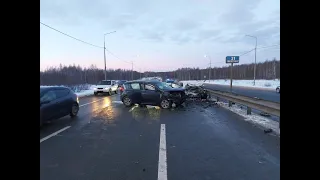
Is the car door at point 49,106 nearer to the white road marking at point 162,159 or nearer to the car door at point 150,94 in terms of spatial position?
the white road marking at point 162,159

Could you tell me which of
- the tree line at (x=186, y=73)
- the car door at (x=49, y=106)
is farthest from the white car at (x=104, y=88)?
the tree line at (x=186, y=73)

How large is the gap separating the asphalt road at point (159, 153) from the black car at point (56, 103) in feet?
2.09

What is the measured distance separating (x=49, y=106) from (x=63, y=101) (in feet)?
4.01

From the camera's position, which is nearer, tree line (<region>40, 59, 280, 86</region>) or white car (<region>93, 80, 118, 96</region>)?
white car (<region>93, 80, 118, 96</region>)

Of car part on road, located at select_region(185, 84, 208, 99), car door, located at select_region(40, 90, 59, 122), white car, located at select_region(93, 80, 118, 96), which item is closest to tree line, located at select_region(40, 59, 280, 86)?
white car, located at select_region(93, 80, 118, 96)

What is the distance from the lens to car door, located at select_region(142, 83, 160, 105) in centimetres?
1609

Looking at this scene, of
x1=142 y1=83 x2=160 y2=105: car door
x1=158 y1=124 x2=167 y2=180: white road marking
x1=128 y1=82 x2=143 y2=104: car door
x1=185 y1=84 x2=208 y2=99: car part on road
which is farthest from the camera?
x1=185 y1=84 x2=208 y2=99: car part on road

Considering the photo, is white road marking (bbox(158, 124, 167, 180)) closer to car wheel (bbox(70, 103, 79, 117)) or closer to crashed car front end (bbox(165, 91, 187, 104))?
car wheel (bbox(70, 103, 79, 117))

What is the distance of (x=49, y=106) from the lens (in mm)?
9906
